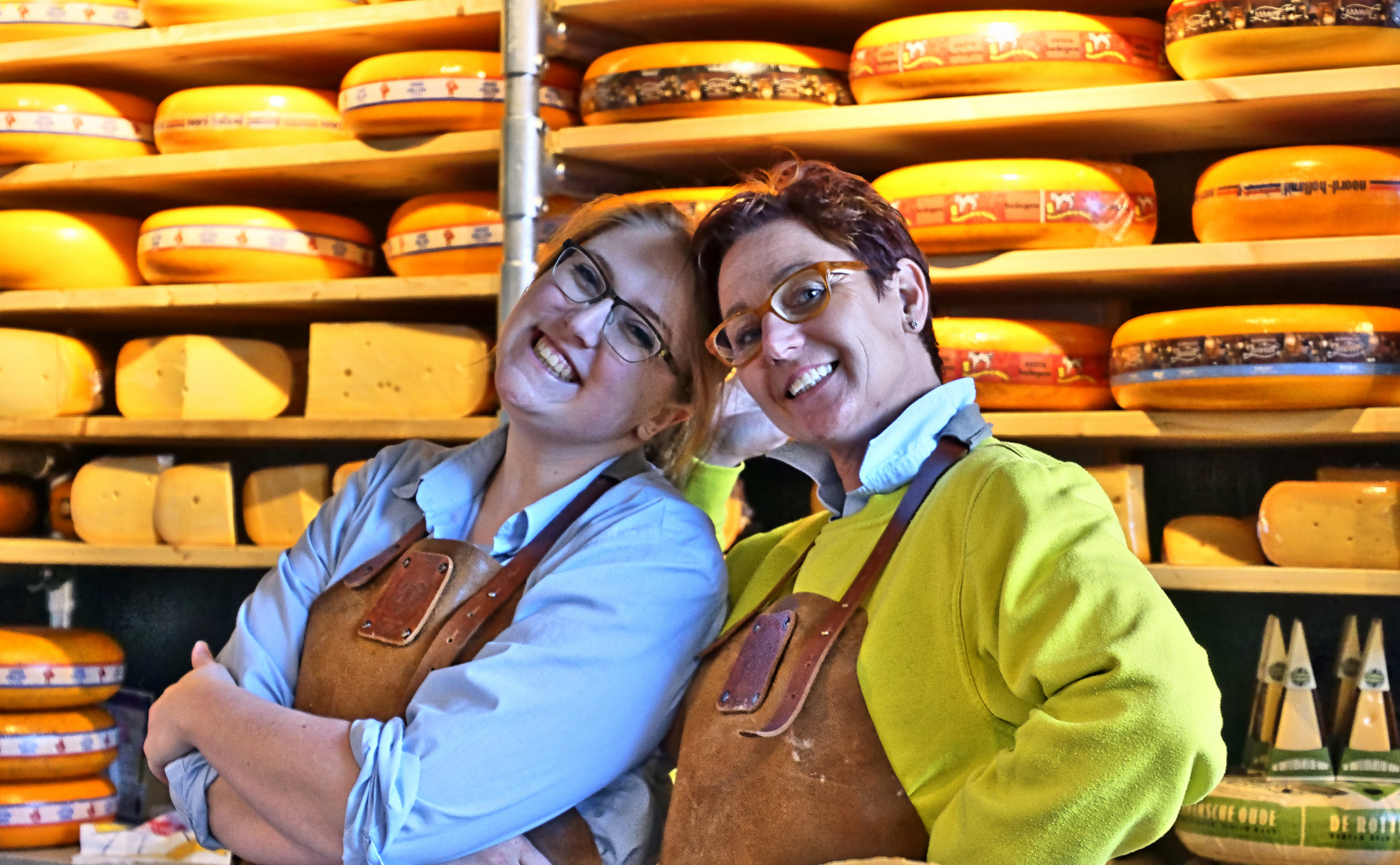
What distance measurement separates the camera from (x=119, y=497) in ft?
7.96

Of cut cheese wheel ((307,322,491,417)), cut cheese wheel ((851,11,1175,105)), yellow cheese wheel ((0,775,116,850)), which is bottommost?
yellow cheese wheel ((0,775,116,850))

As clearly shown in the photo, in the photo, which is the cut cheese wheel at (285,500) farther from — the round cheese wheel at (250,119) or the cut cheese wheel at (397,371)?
the round cheese wheel at (250,119)

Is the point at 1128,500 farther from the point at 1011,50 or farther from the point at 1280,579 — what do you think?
the point at 1011,50

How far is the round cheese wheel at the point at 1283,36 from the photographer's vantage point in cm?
174

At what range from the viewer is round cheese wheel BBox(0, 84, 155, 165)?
2406mm

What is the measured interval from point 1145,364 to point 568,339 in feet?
3.02

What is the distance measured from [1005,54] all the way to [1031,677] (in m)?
1.27

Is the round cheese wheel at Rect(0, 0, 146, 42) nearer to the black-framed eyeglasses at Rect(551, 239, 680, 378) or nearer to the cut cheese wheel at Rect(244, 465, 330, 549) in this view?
the cut cheese wheel at Rect(244, 465, 330, 549)

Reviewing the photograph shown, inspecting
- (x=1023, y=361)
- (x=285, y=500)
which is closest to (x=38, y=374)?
(x=285, y=500)

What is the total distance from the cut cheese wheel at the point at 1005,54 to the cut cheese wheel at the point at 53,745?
1827mm

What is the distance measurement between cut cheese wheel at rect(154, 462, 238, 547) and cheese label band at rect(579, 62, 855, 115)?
101 cm

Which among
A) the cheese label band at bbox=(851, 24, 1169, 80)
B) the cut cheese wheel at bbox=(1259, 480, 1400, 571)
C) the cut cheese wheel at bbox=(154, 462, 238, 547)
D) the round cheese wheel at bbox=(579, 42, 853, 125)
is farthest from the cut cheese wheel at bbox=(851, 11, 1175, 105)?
the cut cheese wheel at bbox=(154, 462, 238, 547)

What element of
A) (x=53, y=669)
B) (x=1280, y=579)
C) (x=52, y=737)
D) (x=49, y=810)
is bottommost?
(x=49, y=810)

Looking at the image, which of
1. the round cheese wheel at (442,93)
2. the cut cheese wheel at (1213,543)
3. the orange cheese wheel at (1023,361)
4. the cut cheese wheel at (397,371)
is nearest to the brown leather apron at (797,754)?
the orange cheese wheel at (1023,361)
